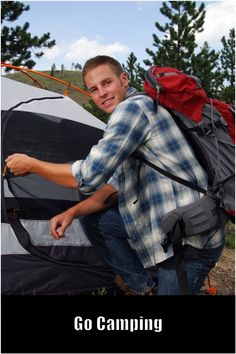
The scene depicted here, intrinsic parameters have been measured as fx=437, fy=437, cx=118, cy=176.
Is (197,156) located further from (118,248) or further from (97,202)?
(118,248)

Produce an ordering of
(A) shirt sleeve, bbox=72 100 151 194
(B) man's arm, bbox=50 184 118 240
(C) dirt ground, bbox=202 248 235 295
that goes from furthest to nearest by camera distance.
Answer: (C) dirt ground, bbox=202 248 235 295 < (B) man's arm, bbox=50 184 118 240 < (A) shirt sleeve, bbox=72 100 151 194

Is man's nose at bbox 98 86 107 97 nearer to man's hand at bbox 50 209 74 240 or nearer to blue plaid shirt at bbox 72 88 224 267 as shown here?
blue plaid shirt at bbox 72 88 224 267

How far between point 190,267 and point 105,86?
1.11m

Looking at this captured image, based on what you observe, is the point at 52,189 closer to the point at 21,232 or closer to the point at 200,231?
the point at 21,232

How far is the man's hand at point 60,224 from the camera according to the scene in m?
2.50

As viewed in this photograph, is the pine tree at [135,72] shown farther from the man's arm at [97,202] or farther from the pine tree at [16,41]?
the man's arm at [97,202]

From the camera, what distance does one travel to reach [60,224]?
101 inches

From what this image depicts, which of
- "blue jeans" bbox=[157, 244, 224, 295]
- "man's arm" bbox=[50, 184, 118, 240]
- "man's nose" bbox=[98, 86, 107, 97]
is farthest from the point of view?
"man's arm" bbox=[50, 184, 118, 240]

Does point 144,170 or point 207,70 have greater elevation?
point 207,70

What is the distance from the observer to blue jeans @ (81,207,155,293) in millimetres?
2922

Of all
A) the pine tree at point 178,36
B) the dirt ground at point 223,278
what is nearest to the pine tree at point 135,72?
the pine tree at point 178,36

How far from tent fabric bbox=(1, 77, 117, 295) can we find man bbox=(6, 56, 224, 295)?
0.82 metres

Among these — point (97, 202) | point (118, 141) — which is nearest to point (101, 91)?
point (118, 141)

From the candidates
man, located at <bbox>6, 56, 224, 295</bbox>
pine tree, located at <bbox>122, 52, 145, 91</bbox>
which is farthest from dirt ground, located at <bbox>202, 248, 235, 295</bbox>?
pine tree, located at <bbox>122, 52, 145, 91</bbox>
